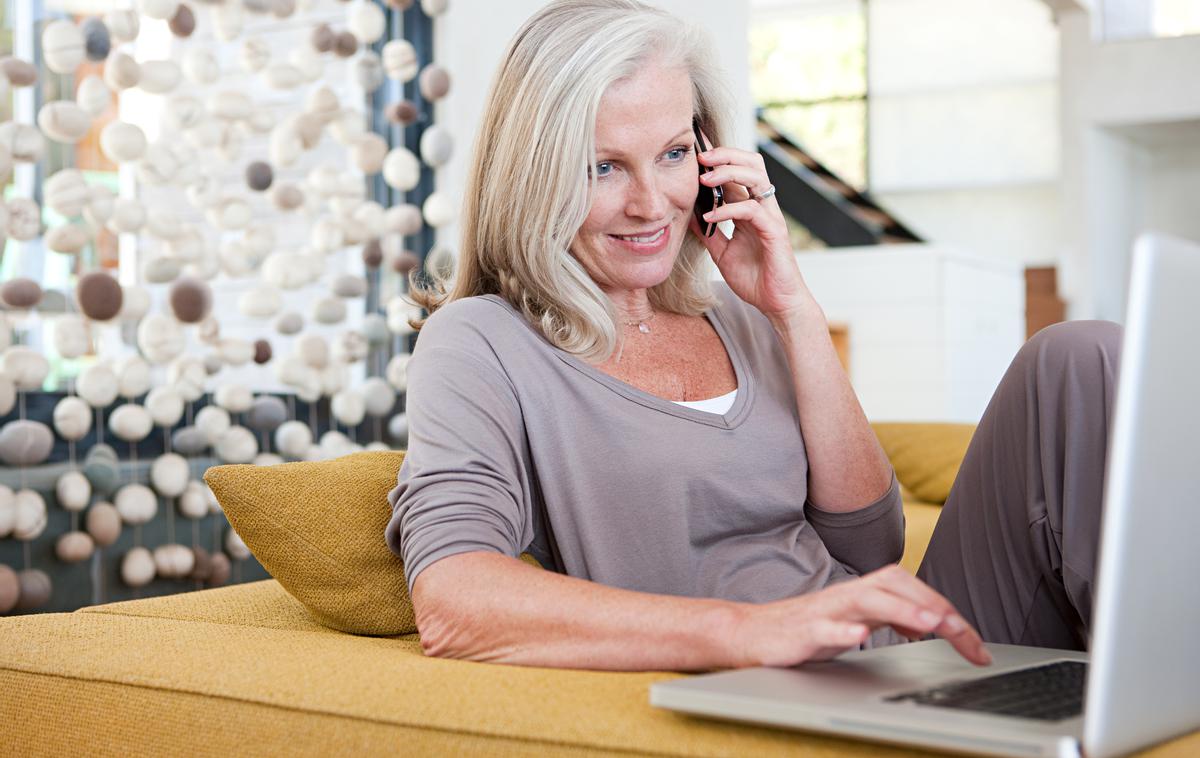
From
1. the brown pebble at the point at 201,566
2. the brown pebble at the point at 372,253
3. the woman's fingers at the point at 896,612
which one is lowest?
the brown pebble at the point at 201,566

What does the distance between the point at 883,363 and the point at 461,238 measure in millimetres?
4458

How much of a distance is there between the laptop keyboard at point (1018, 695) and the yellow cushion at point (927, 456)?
77.2 inches

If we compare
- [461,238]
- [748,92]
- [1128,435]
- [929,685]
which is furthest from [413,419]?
[748,92]

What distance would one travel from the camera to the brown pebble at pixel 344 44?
2893 millimetres

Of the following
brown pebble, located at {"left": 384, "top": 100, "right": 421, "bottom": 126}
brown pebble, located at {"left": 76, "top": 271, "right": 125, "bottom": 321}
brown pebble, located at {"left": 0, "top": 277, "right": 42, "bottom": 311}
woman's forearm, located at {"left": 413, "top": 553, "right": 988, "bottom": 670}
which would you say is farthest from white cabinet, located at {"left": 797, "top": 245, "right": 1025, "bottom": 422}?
woman's forearm, located at {"left": 413, "top": 553, "right": 988, "bottom": 670}

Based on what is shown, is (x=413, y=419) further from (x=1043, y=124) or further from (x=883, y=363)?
(x=1043, y=124)

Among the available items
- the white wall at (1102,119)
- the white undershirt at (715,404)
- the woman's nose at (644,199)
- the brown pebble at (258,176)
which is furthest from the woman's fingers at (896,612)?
the white wall at (1102,119)

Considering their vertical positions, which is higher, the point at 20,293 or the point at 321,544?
the point at 20,293

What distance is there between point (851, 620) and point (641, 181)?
0.65m

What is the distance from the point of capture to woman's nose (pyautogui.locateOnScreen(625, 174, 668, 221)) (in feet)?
4.93

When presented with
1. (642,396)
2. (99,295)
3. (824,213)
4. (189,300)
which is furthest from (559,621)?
(824,213)

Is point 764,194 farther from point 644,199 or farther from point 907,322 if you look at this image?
point 907,322

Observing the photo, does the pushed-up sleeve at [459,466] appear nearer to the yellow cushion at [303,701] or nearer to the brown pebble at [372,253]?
the yellow cushion at [303,701]

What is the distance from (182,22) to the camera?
2.54m
